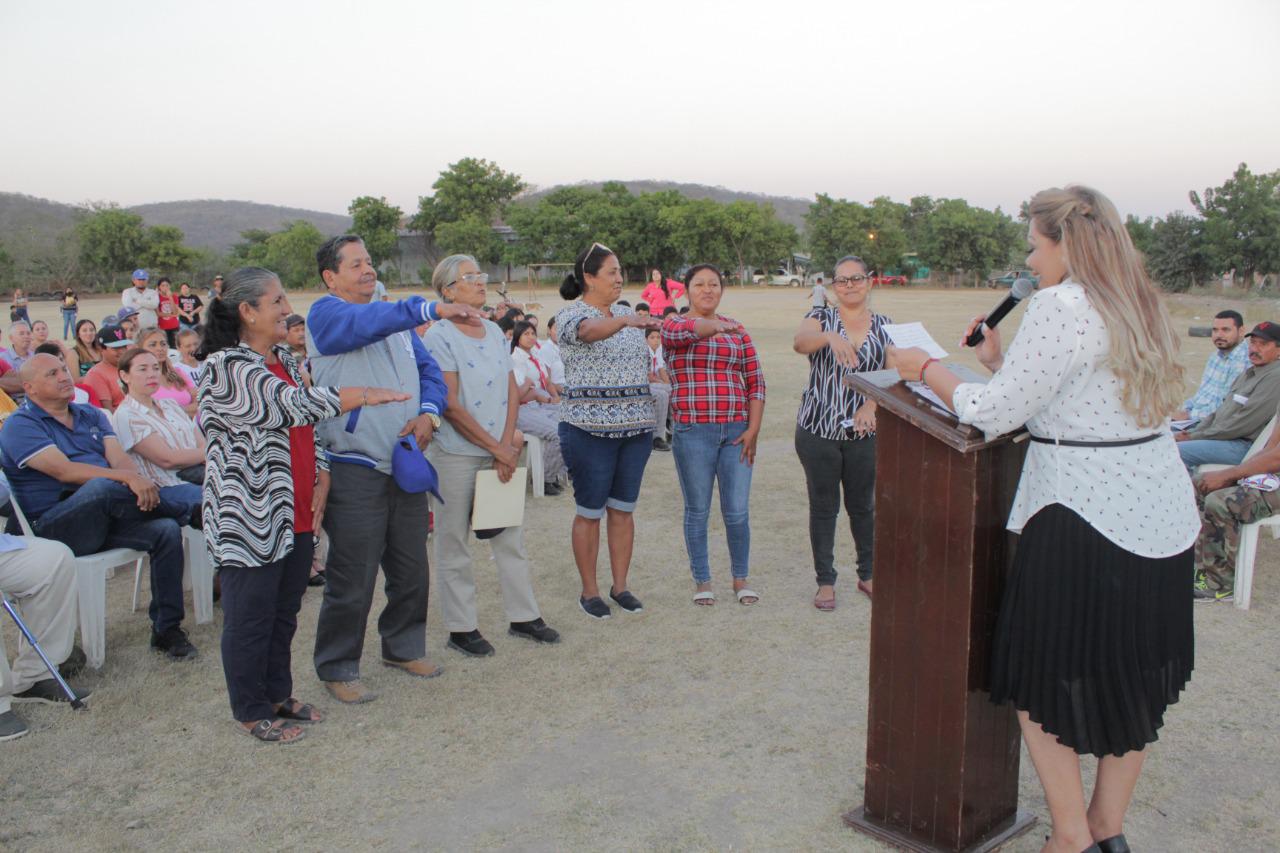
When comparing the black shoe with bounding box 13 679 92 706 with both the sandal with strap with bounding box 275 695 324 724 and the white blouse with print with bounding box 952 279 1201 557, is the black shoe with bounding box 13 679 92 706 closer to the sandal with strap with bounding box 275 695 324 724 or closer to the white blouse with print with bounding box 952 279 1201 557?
the sandal with strap with bounding box 275 695 324 724

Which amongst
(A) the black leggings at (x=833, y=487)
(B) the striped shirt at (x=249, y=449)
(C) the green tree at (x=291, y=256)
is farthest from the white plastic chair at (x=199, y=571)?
(C) the green tree at (x=291, y=256)

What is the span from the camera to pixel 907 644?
2613 mm

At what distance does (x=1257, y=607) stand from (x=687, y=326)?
3269mm

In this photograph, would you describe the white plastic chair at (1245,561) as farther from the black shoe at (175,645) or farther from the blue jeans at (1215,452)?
the black shoe at (175,645)

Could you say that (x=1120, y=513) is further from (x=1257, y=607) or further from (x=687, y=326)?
(x=1257, y=607)

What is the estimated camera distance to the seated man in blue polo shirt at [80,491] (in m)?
4.25

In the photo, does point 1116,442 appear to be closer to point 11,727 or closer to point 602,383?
point 602,383

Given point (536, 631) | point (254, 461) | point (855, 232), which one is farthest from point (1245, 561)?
point (855, 232)

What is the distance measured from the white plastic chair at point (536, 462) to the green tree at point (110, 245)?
Result: 215 feet

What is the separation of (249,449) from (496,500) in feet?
3.99

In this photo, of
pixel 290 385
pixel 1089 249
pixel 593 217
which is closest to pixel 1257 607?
pixel 1089 249

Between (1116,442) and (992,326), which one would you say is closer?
(1116,442)

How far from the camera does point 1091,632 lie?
2.31 m

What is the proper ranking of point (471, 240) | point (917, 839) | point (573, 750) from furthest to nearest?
point (471, 240) < point (573, 750) < point (917, 839)
